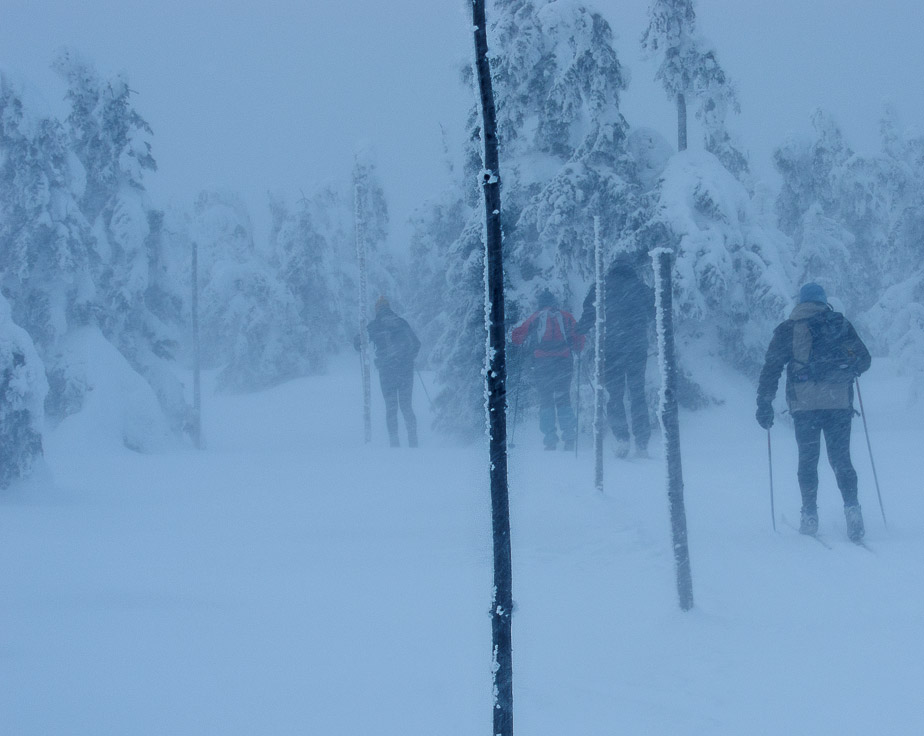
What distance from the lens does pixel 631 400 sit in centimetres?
1072

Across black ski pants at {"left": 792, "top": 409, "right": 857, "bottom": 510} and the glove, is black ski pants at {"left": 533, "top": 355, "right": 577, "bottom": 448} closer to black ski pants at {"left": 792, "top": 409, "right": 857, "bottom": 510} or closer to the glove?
the glove

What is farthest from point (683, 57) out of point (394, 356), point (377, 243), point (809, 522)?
point (377, 243)

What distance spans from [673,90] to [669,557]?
860 centimetres

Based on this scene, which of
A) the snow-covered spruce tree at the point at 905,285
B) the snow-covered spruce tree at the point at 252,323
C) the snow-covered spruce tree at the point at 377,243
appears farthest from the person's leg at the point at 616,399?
the snow-covered spruce tree at the point at 252,323

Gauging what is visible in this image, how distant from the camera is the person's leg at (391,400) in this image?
14.1 metres

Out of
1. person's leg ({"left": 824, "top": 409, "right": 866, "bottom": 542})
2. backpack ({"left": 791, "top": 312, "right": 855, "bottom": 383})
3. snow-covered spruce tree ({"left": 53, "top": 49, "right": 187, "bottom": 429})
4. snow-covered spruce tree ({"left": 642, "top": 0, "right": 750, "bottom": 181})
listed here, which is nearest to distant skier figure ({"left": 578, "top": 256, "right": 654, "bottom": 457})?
snow-covered spruce tree ({"left": 642, "top": 0, "right": 750, "bottom": 181})

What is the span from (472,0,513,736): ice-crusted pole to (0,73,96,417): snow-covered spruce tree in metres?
15.8

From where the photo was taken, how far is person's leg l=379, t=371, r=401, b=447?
46.1 ft

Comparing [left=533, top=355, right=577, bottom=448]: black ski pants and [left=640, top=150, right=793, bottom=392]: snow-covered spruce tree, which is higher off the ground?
[left=640, top=150, right=793, bottom=392]: snow-covered spruce tree

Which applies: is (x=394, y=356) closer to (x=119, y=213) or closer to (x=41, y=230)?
(x=41, y=230)

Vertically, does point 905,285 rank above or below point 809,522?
above

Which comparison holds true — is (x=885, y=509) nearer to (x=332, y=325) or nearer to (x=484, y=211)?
(x=484, y=211)

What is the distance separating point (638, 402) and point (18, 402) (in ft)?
25.0

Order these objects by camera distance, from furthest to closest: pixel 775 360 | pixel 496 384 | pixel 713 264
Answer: pixel 713 264 → pixel 775 360 → pixel 496 384
